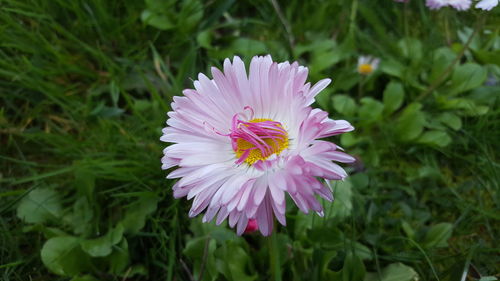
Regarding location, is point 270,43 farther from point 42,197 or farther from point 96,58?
point 42,197

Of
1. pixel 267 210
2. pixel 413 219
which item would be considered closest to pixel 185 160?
pixel 267 210

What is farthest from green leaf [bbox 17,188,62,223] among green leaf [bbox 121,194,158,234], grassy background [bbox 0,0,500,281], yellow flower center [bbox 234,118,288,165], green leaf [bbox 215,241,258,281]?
yellow flower center [bbox 234,118,288,165]

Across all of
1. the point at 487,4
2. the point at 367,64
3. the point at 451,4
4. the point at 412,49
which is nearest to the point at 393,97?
the point at 367,64

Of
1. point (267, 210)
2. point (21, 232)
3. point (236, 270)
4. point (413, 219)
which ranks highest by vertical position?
point (267, 210)

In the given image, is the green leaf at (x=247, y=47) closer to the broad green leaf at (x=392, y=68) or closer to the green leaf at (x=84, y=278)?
the broad green leaf at (x=392, y=68)

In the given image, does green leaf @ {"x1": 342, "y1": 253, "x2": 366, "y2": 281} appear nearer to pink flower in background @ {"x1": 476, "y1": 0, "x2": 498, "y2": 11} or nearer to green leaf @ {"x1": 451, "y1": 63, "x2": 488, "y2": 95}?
pink flower in background @ {"x1": 476, "y1": 0, "x2": 498, "y2": 11}

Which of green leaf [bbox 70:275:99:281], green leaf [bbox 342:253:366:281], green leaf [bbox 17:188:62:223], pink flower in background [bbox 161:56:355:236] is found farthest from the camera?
green leaf [bbox 17:188:62:223]

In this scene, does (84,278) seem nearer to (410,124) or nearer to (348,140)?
(348,140)
